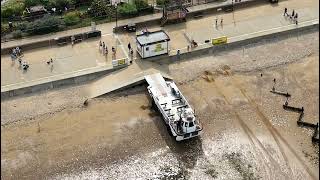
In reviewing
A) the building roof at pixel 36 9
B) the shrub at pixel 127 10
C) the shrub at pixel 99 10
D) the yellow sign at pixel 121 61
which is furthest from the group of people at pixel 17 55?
the shrub at pixel 127 10

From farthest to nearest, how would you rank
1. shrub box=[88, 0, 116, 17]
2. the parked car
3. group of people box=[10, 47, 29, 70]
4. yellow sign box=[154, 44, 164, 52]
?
1. shrub box=[88, 0, 116, 17]
2. the parked car
3. yellow sign box=[154, 44, 164, 52]
4. group of people box=[10, 47, 29, 70]

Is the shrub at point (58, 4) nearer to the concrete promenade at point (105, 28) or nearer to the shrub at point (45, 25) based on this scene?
the shrub at point (45, 25)

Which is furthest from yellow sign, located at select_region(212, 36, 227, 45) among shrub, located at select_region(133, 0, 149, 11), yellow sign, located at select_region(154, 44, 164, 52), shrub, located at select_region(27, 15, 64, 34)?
shrub, located at select_region(27, 15, 64, 34)

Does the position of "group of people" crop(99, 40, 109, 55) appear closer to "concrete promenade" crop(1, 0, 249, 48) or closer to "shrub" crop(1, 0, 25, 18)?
"concrete promenade" crop(1, 0, 249, 48)

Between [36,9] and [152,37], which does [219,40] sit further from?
[36,9]

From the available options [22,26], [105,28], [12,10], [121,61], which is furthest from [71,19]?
[121,61]

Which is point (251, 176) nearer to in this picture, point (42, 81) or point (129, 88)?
point (129, 88)
